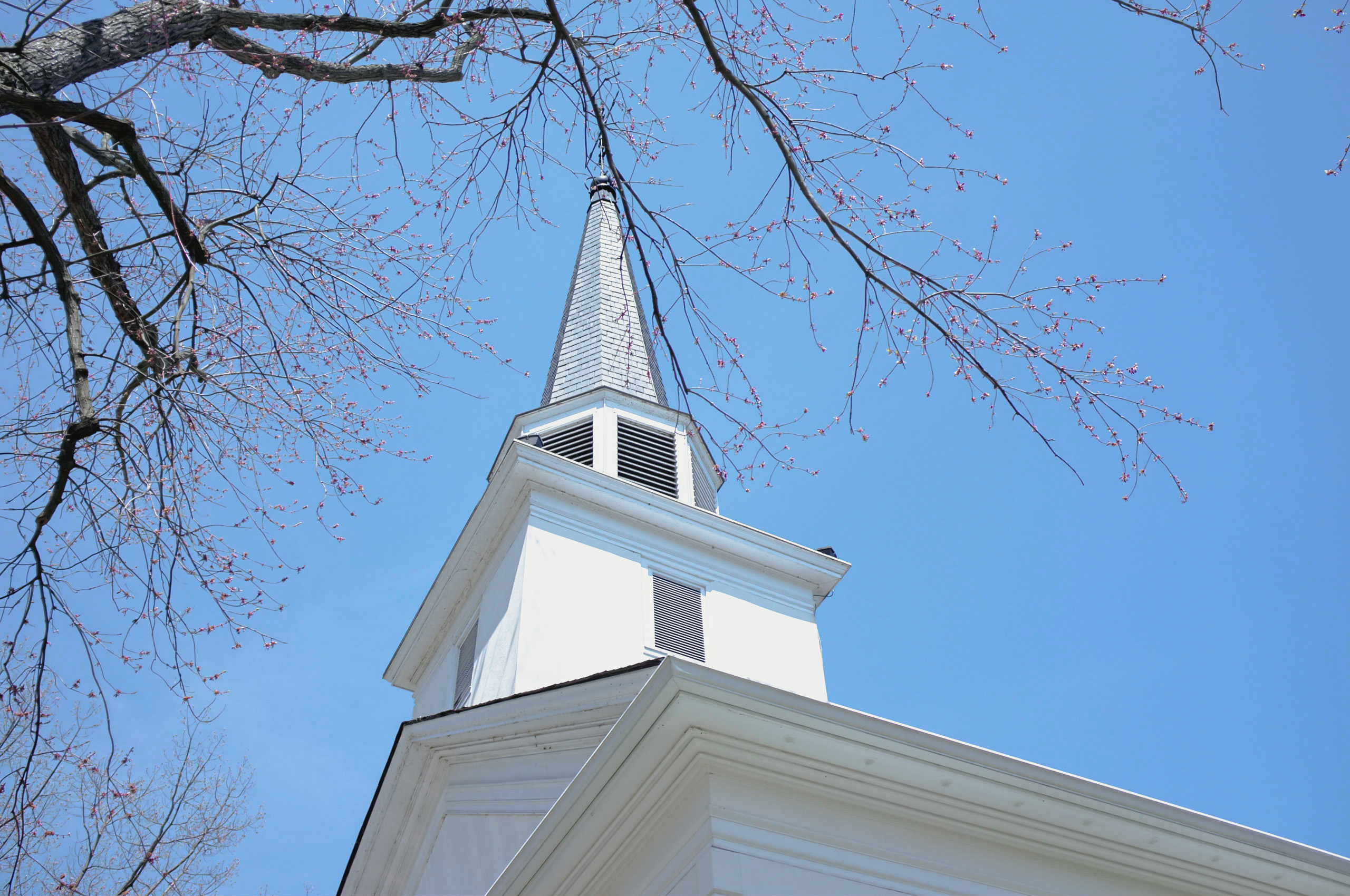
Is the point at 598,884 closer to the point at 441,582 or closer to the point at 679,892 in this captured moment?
the point at 679,892

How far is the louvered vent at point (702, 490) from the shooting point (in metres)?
15.7

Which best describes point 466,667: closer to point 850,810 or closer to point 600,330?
point 600,330

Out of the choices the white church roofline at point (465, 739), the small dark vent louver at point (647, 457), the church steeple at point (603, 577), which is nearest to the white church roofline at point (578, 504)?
the church steeple at point (603, 577)

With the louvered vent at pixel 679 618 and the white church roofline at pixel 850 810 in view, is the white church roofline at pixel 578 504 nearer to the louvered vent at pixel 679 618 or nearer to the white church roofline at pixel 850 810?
the louvered vent at pixel 679 618

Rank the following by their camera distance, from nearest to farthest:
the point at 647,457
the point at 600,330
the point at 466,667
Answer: the point at 466,667 → the point at 647,457 → the point at 600,330

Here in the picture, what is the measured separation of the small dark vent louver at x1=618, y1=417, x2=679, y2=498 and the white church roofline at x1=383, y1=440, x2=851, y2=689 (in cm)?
118

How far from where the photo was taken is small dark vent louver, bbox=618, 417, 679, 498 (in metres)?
15.0

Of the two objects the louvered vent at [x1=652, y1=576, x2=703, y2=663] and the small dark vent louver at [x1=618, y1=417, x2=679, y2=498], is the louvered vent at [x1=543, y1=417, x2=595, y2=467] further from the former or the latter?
the louvered vent at [x1=652, y1=576, x2=703, y2=663]

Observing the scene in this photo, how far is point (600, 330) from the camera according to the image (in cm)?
1784

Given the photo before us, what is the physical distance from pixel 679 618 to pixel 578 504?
184 centimetres

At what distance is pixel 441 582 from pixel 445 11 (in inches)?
389

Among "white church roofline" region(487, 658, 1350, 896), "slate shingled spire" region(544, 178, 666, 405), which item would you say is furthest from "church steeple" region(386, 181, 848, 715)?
"white church roofline" region(487, 658, 1350, 896)

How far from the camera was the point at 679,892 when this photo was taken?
504cm

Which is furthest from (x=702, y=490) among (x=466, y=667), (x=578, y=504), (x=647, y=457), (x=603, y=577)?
(x=466, y=667)
